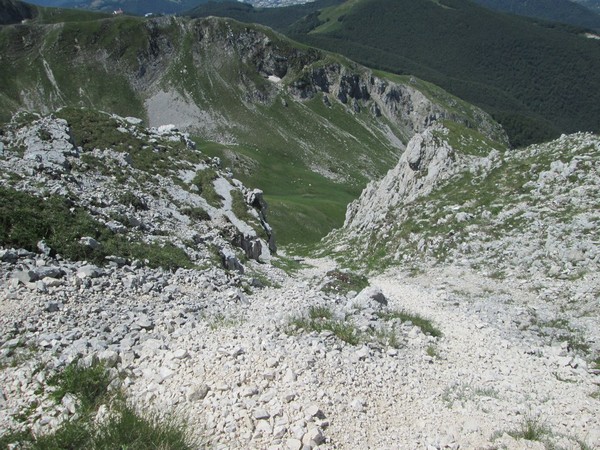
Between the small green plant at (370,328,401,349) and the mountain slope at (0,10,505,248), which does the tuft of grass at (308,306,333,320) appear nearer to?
the small green plant at (370,328,401,349)

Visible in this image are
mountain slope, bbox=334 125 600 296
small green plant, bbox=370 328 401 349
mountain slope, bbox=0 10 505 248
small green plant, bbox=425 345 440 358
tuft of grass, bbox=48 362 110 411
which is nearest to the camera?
tuft of grass, bbox=48 362 110 411

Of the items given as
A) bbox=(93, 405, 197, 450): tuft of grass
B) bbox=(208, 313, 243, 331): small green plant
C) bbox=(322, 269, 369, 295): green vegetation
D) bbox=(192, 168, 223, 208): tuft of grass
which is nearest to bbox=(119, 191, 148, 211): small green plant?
bbox=(192, 168, 223, 208): tuft of grass

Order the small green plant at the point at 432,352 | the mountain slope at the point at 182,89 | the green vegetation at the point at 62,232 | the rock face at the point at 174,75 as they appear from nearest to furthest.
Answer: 1. the small green plant at the point at 432,352
2. the green vegetation at the point at 62,232
3. the mountain slope at the point at 182,89
4. the rock face at the point at 174,75

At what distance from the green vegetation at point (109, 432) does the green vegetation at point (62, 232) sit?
7.84 metres

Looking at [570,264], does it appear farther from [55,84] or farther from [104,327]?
[55,84]

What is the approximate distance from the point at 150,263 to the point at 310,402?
10492mm

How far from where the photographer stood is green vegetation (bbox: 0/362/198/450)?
8023 millimetres

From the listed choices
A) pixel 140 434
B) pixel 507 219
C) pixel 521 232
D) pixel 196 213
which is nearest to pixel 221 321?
pixel 140 434

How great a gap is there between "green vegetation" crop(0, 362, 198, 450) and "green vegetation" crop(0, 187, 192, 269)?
309 inches

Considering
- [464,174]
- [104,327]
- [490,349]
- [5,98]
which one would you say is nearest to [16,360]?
[104,327]

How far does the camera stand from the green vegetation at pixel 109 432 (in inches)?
316

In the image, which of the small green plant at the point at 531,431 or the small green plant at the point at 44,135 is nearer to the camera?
the small green plant at the point at 531,431

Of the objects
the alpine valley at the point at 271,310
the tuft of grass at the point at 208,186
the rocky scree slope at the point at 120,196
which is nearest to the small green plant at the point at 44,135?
the rocky scree slope at the point at 120,196

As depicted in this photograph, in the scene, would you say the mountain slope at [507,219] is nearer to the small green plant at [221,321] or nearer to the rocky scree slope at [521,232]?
the rocky scree slope at [521,232]
